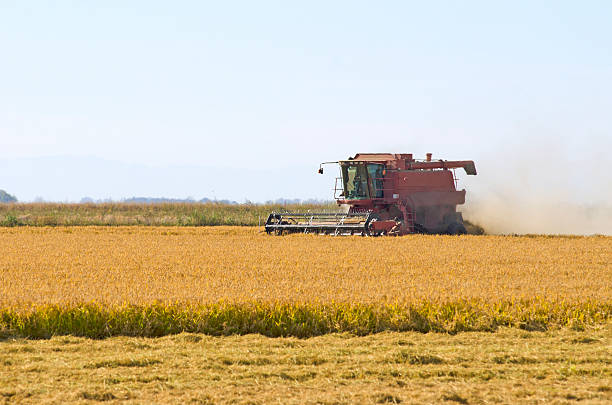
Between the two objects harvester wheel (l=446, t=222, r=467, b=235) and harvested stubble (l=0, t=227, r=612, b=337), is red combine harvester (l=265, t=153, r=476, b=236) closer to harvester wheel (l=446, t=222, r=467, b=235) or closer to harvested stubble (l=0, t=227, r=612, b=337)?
harvester wheel (l=446, t=222, r=467, b=235)

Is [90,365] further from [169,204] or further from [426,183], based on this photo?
[169,204]

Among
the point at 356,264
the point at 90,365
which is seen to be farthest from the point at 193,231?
the point at 90,365

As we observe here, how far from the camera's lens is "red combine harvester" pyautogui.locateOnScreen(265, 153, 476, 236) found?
2577cm

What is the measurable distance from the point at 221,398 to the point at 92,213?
38.3 meters

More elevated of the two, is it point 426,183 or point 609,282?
point 426,183

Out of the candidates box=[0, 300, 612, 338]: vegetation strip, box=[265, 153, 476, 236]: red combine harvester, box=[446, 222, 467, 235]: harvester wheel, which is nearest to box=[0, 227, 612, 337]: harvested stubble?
box=[0, 300, 612, 338]: vegetation strip

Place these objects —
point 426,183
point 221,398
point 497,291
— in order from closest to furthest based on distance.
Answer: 1. point 221,398
2. point 497,291
3. point 426,183

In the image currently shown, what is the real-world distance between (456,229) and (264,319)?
18.6m

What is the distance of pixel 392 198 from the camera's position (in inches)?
1034

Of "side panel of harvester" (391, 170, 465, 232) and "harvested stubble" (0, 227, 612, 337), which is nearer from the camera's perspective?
"harvested stubble" (0, 227, 612, 337)

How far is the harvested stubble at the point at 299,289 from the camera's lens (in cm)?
927

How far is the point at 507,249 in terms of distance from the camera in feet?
63.5

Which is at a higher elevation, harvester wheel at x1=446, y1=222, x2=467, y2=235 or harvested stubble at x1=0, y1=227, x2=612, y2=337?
harvester wheel at x1=446, y1=222, x2=467, y2=235

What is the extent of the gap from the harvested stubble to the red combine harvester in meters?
5.66
